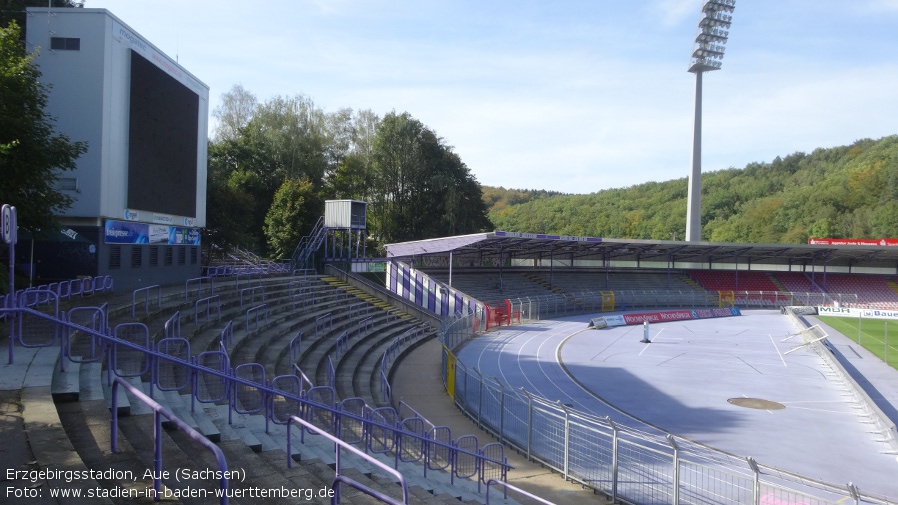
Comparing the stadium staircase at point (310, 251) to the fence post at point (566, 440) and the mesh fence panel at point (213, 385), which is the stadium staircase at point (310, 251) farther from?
the fence post at point (566, 440)

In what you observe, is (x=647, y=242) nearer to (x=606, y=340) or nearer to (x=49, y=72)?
(x=606, y=340)

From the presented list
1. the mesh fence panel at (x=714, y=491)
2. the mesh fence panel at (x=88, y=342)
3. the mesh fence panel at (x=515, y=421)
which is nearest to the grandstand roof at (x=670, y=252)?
the mesh fence panel at (x=515, y=421)

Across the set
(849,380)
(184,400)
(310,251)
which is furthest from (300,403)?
(310,251)

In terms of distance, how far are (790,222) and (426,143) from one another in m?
71.8

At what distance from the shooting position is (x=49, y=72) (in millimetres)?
19266

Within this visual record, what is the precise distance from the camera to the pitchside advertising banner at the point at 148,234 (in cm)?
1998

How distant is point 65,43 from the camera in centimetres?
1936

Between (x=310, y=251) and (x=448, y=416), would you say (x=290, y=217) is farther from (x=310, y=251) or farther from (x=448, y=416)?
(x=448, y=416)

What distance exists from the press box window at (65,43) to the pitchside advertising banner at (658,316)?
2889 cm

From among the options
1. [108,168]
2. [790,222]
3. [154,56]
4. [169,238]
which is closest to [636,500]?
[108,168]

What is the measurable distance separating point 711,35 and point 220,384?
238 feet

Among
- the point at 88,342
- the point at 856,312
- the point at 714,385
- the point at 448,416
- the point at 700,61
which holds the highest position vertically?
the point at 700,61

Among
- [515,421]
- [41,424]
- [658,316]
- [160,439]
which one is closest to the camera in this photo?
[160,439]

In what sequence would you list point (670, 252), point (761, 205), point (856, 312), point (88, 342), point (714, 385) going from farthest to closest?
point (761, 205)
point (670, 252)
point (856, 312)
point (714, 385)
point (88, 342)
